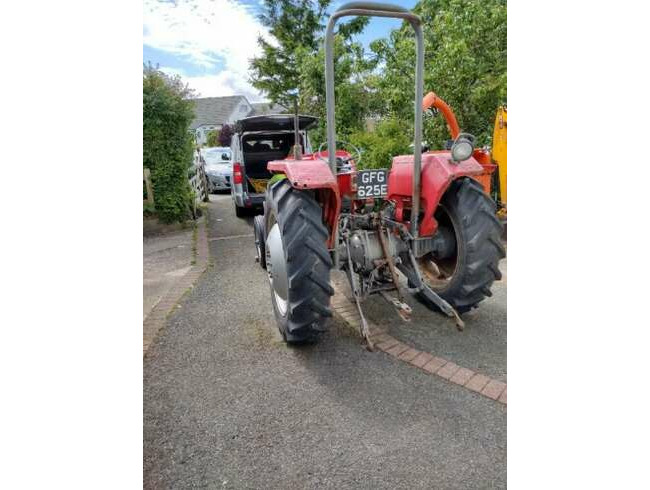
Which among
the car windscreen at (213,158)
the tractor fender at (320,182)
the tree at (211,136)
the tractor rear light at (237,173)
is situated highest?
the tree at (211,136)

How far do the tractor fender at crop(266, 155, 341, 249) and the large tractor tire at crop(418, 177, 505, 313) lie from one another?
87cm

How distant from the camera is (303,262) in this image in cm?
219

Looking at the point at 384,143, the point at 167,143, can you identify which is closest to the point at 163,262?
the point at 167,143

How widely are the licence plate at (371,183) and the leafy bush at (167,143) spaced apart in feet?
13.1

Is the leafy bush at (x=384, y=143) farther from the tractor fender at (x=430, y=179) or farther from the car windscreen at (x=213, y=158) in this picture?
the car windscreen at (x=213, y=158)

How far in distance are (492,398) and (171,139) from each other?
237 inches

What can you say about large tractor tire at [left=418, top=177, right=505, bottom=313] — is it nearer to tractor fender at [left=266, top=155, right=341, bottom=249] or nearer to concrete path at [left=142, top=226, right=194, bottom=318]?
tractor fender at [left=266, top=155, right=341, bottom=249]

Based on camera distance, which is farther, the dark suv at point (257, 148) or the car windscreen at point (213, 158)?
the car windscreen at point (213, 158)

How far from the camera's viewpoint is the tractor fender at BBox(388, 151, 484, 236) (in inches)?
100

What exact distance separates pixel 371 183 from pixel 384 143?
3.27 metres

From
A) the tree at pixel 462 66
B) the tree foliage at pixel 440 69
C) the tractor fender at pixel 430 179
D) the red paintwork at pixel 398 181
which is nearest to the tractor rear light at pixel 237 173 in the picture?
the tree foliage at pixel 440 69

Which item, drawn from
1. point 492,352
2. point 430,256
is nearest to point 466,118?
point 430,256

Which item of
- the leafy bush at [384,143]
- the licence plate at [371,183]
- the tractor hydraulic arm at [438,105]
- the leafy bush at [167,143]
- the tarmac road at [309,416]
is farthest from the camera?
the leafy bush at [167,143]

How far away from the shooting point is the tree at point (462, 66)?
4824 mm
